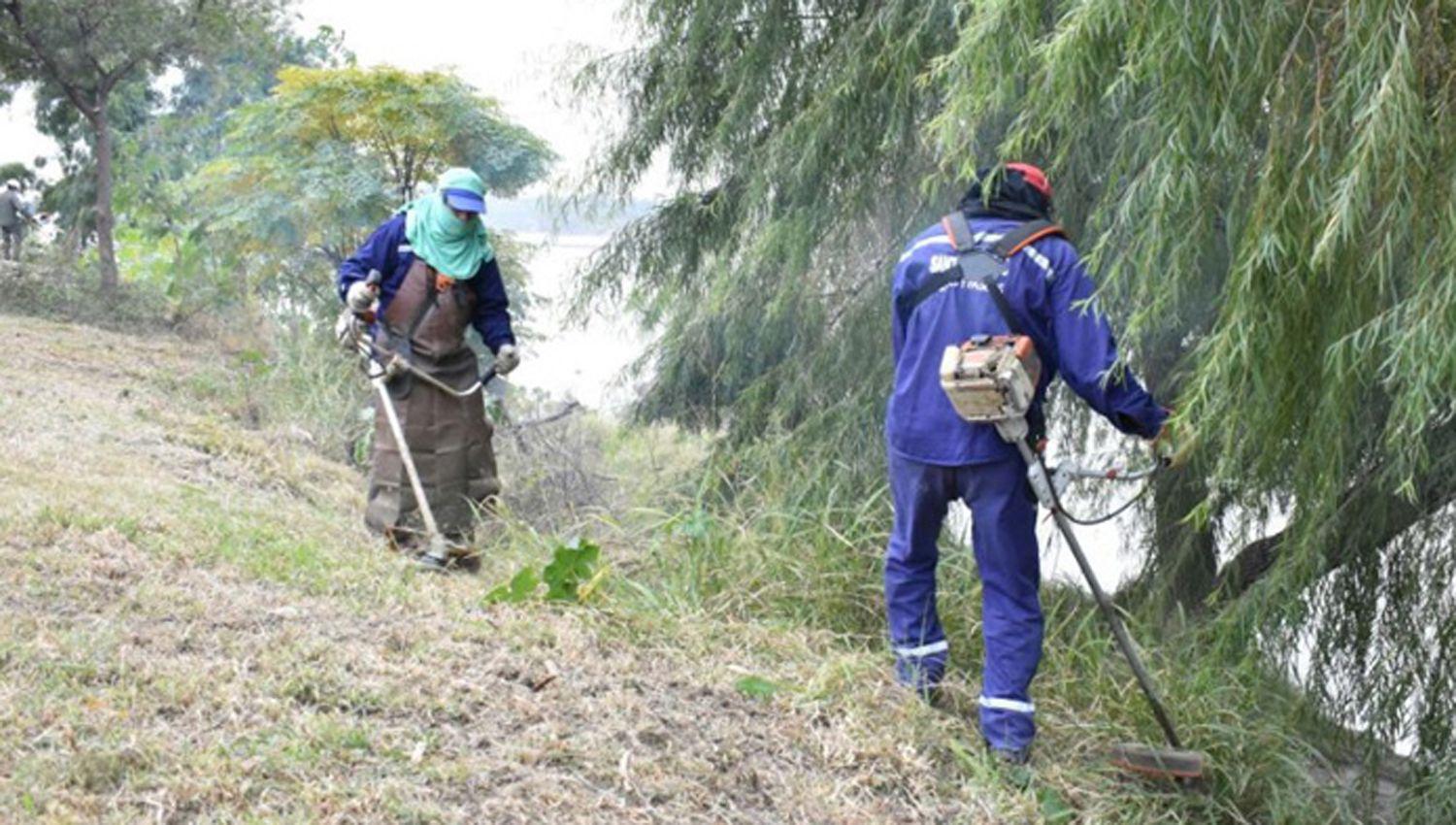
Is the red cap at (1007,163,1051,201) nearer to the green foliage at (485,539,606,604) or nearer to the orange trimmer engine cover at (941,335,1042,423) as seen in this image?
the orange trimmer engine cover at (941,335,1042,423)

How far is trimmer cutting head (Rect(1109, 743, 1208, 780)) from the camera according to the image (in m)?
5.07

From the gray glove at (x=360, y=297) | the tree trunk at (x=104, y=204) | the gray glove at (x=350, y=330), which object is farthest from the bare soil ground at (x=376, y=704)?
the tree trunk at (x=104, y=204)

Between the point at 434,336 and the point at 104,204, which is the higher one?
the point at 104,204

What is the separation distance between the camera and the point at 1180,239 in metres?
4.46

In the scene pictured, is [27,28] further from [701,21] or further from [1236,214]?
[1236,214]

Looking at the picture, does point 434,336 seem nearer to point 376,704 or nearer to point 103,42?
point 376,704

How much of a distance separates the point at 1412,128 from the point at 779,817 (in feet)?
7.25

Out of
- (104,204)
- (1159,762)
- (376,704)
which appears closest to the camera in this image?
(376,704)

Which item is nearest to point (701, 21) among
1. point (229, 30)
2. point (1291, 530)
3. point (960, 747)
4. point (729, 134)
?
point (729, 134)

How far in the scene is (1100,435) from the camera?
8250mm

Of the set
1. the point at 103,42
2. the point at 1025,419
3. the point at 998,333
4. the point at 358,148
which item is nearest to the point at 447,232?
the point at 998,333

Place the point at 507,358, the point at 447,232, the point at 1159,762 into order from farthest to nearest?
the point at 507,358
the point at 447,232
the point at 1159,762

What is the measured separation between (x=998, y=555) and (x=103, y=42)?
51.3ft

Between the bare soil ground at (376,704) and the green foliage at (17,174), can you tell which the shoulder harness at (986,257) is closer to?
the bare soil ground at (376,704)
